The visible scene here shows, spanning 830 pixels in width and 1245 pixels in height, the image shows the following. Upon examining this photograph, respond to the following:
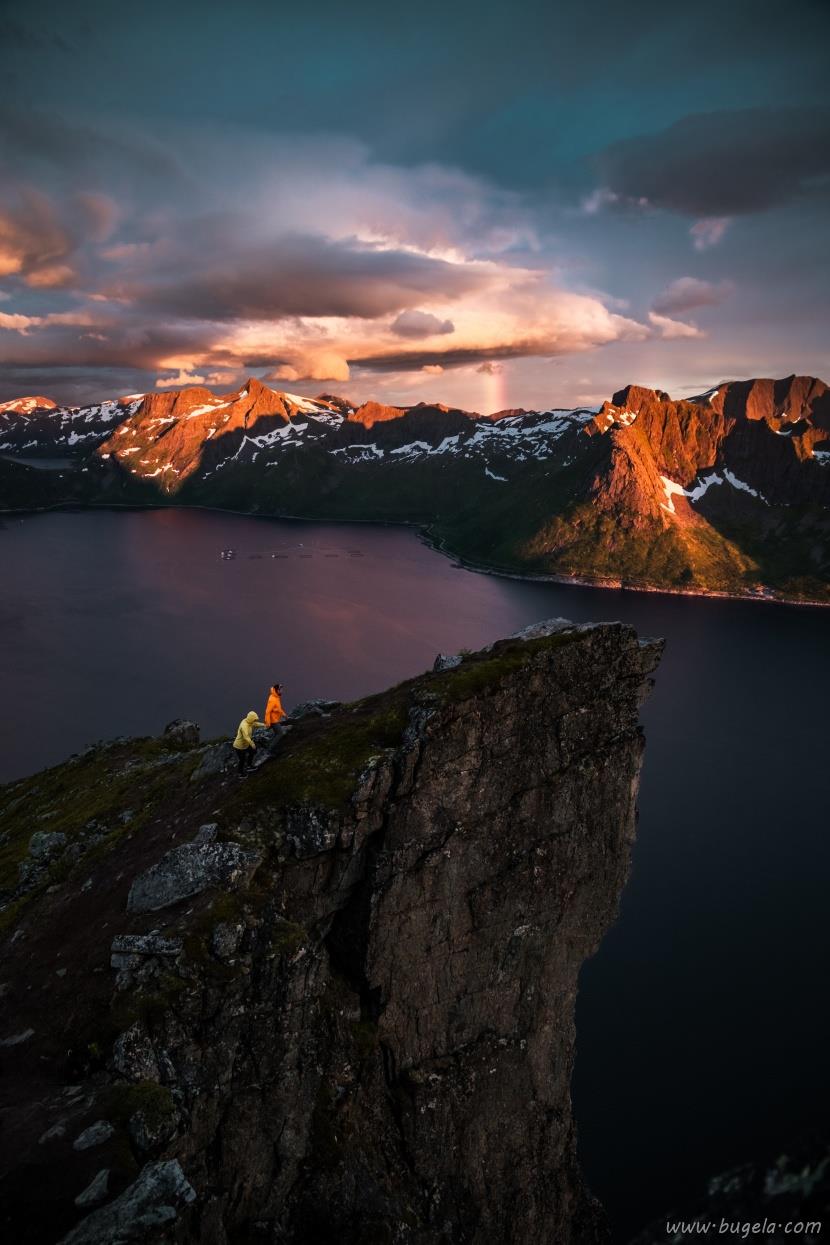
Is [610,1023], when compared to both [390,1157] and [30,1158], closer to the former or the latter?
[390,1157]

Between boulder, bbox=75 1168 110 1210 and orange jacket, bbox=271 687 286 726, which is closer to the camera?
boulder, bbox=75 1168 110 1210

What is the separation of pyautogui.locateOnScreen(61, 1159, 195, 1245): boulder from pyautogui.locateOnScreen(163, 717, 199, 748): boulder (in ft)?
147

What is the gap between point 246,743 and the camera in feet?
100

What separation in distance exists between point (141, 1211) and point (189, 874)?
1066cm

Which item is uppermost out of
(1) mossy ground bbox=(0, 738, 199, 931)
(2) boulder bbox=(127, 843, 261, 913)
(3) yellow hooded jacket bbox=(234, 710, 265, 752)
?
(3) yellow hooded jacket bbox=(234, 710, 265, 752)

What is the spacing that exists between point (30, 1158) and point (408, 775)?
1673 cm

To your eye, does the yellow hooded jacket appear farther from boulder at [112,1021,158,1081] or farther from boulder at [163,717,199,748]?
boulder at [163,717,199,748]

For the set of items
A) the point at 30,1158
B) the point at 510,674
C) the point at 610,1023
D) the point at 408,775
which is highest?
the point at 510,674

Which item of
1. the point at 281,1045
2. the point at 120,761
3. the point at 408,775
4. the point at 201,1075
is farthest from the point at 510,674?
the point at 120,761

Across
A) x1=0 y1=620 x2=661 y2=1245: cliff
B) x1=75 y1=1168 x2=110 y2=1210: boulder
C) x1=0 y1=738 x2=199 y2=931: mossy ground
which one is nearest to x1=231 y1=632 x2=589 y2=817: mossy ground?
x1=0 y1=620 x2=661 y2=1245: cliff

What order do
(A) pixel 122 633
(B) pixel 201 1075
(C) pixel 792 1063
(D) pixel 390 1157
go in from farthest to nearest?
1. (A) pixel 122 633
2. (C) pixel 792 1063
3. (D) pixel 390 1157
4. (B) pixel 201 1075

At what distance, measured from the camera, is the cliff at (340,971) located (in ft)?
63.0

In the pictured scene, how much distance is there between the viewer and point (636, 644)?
34.3 metres

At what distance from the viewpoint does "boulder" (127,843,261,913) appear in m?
24.0
